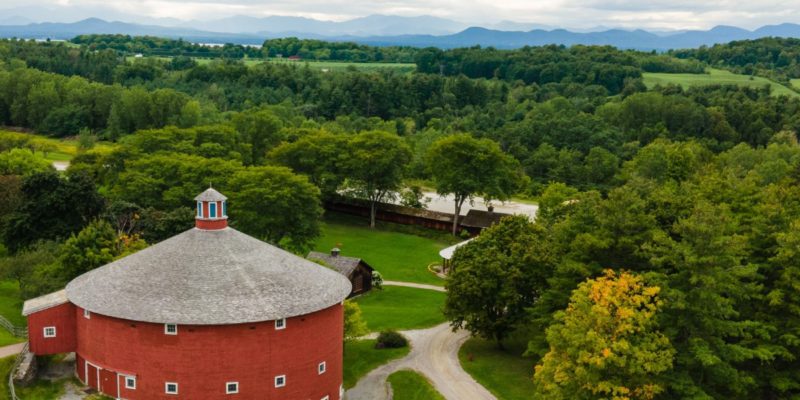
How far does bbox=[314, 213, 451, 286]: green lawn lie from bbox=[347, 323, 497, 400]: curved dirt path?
1918 cm

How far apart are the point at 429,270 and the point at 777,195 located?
3474 cm

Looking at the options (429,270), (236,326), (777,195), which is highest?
(777,195)

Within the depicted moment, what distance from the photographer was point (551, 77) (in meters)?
196

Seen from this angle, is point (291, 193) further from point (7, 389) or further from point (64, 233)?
point (7, 389)

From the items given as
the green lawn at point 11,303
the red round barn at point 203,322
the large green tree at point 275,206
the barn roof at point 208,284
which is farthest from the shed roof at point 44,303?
the large green tree at point 275,206

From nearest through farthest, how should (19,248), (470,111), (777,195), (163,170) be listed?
(777,195), (19,248), (163,170), (470,111)

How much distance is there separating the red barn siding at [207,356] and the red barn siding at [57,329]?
4.59 feet

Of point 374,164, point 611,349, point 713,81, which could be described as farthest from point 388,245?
point 713,81

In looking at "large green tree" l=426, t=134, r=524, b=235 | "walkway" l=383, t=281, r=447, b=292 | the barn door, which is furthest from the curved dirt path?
"large green tree" l=426, t=134, r=524, b=235

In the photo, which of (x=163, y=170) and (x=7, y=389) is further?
(x=163, y=170)

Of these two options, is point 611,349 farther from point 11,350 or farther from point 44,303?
point 11,350

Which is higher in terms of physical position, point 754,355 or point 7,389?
point 754,355

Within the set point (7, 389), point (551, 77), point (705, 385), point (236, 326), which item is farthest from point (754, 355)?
point (551, 77)

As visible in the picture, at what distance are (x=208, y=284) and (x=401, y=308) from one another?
2791 centimetres
